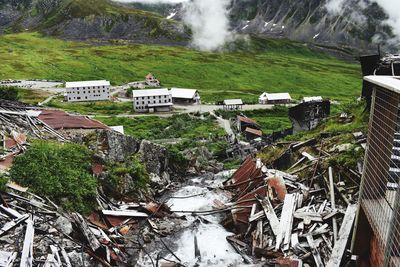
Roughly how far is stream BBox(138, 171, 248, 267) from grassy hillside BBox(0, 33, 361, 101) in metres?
90.9

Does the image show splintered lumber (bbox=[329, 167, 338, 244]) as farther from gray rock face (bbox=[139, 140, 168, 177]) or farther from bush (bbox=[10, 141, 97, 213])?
gray rock face (bbox=[139, 140, 168, 177])

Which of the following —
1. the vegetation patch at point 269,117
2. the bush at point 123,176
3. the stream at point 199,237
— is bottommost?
the vegetation patch at point 269,117

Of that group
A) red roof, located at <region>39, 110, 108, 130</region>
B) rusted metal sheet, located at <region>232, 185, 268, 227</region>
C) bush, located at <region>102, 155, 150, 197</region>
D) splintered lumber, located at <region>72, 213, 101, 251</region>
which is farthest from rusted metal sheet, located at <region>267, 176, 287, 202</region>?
red roof, located at <region>39, 110, 108, 130</region>

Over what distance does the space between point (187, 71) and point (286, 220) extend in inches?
5595

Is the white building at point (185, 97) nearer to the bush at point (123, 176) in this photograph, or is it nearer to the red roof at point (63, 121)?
the red roof at point (63, 121)

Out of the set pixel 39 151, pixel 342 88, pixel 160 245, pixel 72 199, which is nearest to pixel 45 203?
pixel 72 199

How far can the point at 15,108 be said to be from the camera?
33938mm

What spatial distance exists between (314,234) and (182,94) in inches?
3749

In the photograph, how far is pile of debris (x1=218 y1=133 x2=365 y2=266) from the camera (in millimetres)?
18172

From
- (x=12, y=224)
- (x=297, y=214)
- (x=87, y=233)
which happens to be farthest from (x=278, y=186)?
(x=12, y=224)

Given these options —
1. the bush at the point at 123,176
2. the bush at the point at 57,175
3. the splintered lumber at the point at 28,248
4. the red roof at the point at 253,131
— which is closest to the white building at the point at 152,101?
the red roof at the point at 253,131

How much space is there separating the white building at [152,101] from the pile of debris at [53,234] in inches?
3104

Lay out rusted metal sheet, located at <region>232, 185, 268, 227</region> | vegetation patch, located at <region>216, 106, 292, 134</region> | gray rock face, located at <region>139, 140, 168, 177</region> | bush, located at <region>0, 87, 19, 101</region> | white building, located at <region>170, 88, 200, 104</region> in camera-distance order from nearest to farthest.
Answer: rusted metal sheet, located at <region>232, 185, 268, 227</region>
gray rock face, located at <region>139, 140, 168, 177</region>
bush, located at <region>0, 87, 19, 101</region>
vegetation patch, located at <region>216, 106, 292, 134</region>
white building, located at <region>170, 88, 200, 104</region>

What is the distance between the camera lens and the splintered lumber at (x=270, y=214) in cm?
2075
